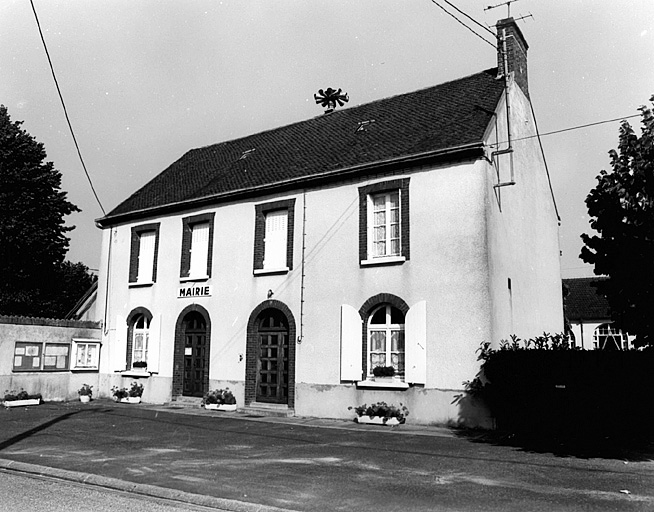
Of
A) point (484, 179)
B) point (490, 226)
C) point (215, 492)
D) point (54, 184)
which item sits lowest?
point (215, 492)

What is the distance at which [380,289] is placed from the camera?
15.6 metres

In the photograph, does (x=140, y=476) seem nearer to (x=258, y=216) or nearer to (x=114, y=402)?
(x=258, y=216)

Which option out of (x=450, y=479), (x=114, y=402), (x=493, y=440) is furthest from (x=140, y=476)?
(x=114, y=402)

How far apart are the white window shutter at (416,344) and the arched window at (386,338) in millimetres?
517

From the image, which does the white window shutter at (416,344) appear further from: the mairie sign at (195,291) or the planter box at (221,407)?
the mairie sign at (195,291)

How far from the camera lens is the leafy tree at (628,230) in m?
12.7

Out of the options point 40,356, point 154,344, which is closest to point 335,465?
point 154,344

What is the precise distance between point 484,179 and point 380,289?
142 inches

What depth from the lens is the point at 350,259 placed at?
639 inches

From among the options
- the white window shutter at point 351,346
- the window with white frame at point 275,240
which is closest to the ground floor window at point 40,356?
the window with white frame at point 275,240

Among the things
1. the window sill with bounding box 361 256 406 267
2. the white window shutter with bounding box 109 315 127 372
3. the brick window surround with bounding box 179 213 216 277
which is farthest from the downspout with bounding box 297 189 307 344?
the white window shutter with bounding box 109 315 127 372

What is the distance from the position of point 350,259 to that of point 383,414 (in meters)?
3.95

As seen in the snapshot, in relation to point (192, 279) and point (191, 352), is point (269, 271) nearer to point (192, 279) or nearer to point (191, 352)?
point (192, 279)

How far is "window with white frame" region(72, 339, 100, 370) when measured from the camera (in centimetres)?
2047
